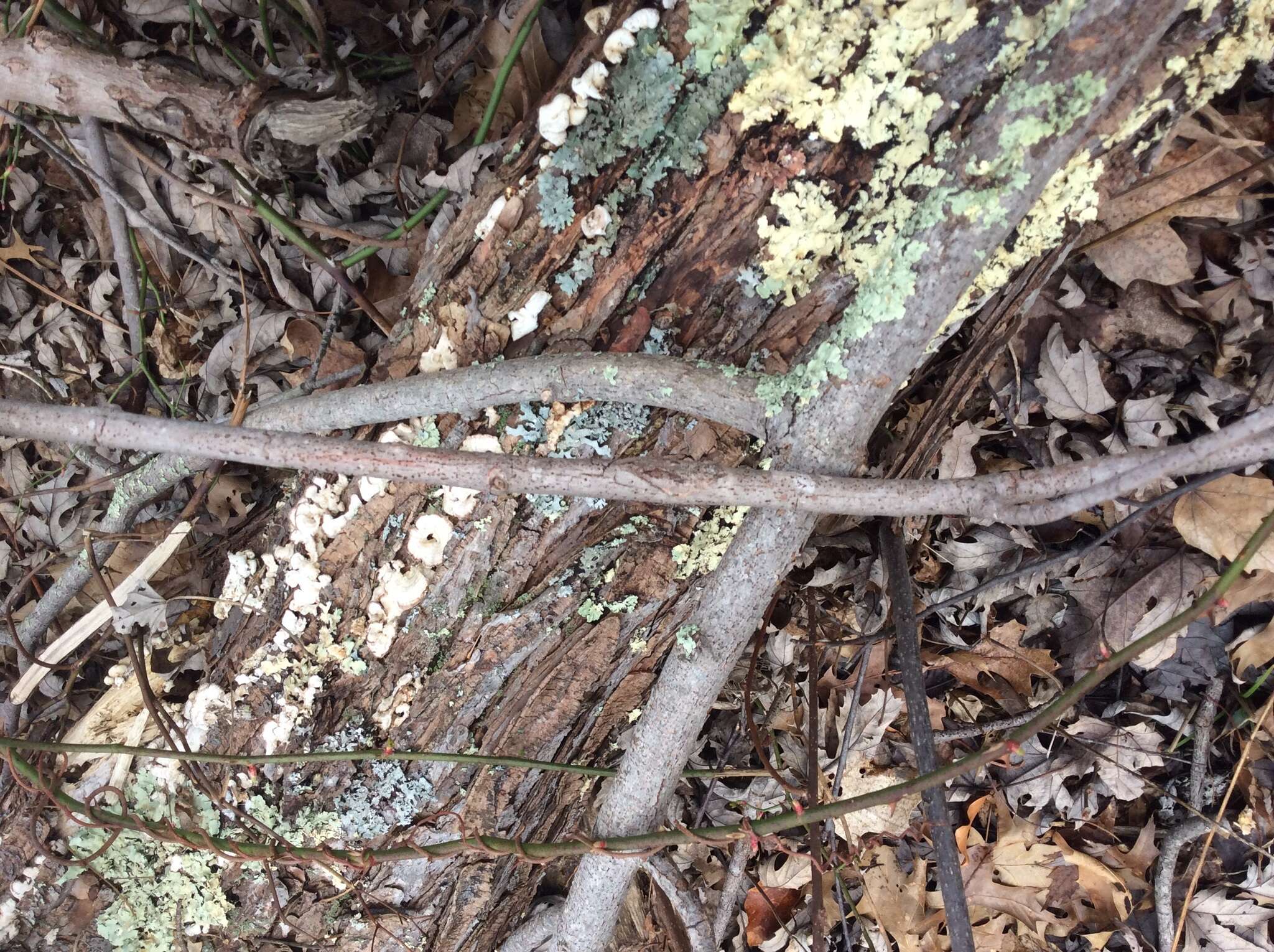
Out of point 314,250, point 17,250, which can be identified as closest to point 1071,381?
point 314,250

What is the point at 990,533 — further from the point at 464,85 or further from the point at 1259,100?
the point at 464,85

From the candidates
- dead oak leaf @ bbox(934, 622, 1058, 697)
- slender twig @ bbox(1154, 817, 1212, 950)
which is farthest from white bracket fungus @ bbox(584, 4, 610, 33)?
slender twig @ bbox(1154, 817, 1212, 950)

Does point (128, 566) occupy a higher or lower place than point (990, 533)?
lower

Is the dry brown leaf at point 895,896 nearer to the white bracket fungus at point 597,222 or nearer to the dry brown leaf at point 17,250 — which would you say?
the white bracket fungus at point 597,222

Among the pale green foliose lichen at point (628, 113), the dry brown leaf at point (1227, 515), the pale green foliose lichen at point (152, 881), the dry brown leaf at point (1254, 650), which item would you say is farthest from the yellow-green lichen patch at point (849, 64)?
the pale green foliose lichen at point (152, 881)

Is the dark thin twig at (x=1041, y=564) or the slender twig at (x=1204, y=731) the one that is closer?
the dark thin twig at (x=1041, y=564)

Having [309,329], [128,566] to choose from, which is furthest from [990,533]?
[128,566]
